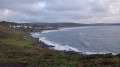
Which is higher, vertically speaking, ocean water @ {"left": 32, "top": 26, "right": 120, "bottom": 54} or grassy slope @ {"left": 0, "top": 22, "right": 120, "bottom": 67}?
grassy slope @ {"left": 0, "top": 22, "right": 120, "bottom": 67}

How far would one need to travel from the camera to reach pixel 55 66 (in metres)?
17.3

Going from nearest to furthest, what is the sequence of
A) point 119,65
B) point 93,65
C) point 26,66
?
point 119,65 < point 93,65 < point 26,66

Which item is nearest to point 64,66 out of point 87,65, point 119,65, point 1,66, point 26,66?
point 87,65

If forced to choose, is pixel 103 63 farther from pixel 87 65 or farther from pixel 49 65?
pixel 49 65

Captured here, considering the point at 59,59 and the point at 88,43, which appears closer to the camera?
the point at 59,59

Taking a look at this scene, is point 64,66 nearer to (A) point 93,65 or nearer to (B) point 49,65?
(B) point 49,65

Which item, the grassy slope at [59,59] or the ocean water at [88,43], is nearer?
the grassy slope at [59,59]

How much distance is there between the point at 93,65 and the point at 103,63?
179 cm

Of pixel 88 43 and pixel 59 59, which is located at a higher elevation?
pixel 59 59

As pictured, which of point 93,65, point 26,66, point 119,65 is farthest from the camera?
point 26,66

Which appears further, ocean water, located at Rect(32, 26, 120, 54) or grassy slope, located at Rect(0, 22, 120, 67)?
ocean water, located at Rect(32, 26, 120, 54)

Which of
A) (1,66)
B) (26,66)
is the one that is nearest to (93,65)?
(26,66)

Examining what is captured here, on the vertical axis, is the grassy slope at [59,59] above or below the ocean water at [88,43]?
above

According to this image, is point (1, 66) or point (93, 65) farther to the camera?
point (1, 66)
